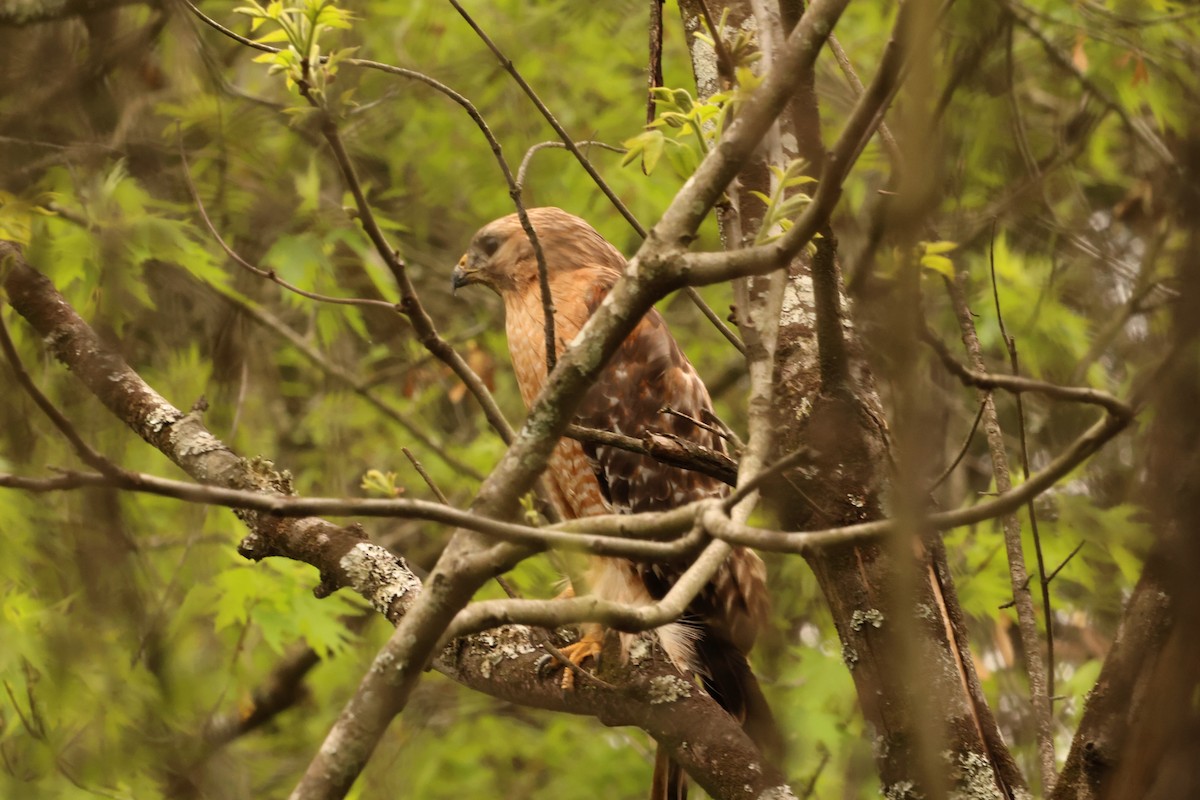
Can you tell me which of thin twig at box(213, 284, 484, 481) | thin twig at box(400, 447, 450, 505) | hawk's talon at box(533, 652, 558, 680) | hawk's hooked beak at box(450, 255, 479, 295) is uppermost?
hawk's hooked beak at box(450, 255, 479, 295)

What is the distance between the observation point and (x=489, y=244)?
14.0 feet

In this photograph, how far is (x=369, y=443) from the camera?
6.26m

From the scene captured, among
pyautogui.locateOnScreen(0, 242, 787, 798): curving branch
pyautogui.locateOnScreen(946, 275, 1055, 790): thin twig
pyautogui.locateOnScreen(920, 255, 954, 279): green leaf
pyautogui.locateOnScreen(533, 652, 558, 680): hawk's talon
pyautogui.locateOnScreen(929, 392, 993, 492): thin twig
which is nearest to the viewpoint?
pyautogui.locateOnScreen(929, 392, 993, 492): thin twig

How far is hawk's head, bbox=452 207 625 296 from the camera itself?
4137 millimetres

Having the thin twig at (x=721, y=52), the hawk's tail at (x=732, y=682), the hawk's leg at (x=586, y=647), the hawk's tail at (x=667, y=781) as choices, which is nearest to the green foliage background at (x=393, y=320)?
the hawk's tail at (x=732, y=682)

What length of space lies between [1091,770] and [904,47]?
1.18 meters

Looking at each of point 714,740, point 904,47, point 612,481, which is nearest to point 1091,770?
point 714,740

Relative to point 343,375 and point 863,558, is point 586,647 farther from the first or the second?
point 343,375

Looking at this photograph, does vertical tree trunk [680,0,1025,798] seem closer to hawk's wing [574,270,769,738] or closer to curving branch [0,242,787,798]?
curving branch [0,242,787,798]

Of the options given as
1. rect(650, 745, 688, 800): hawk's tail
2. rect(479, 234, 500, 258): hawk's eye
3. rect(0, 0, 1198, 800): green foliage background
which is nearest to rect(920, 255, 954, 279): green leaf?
rect(0, 0, 1198, 800): green foliage background

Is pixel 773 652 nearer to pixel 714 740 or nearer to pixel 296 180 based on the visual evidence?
pixel 714 740

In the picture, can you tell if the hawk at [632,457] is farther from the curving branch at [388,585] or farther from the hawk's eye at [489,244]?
the curving branch at [388,585]

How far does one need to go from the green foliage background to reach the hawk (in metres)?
0.21

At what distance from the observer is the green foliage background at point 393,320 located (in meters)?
1.85
